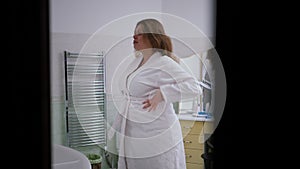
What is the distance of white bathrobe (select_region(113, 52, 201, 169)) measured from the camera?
4.85 feet

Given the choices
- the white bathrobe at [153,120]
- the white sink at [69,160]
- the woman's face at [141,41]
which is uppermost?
the woman's face at [141,41]

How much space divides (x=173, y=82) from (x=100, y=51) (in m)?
0.97

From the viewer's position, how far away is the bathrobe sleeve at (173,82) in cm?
147

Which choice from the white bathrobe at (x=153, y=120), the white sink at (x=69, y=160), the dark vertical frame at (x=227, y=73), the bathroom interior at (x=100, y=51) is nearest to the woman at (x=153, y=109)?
the white bathrobe at (x=153, y=120)

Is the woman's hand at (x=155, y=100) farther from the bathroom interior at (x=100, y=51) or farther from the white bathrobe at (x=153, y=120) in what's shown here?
the bathroom interior at (x=100, y=51)

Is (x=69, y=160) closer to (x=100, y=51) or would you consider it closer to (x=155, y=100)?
(x=155, y=100)
